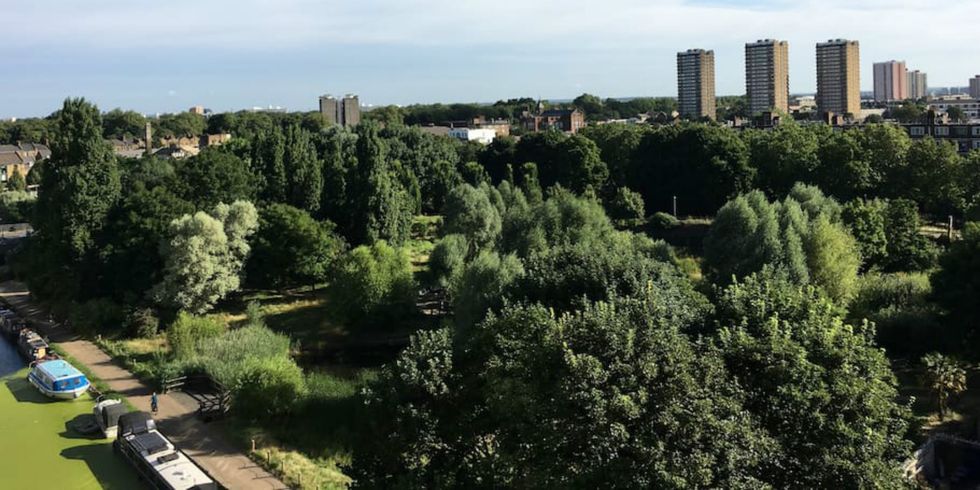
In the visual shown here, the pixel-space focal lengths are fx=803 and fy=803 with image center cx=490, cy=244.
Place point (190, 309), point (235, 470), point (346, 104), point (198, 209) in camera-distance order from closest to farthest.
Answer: point (235, 470)
point (190, 309)
point (198, 209)
point (346, 104)

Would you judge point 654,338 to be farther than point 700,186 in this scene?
No

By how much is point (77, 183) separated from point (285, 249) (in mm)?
8440

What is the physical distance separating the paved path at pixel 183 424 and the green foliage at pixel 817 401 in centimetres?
1111

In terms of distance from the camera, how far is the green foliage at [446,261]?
32156mm

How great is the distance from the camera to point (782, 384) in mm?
12289

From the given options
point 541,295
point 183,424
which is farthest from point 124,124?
point 541,295

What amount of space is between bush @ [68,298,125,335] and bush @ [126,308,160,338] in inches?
21.1

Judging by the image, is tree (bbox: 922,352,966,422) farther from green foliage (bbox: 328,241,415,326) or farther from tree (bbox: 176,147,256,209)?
tree (bbox: 176,147,256,209)

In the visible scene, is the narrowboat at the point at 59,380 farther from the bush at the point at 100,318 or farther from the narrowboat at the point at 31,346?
the bush at the point at 100,318

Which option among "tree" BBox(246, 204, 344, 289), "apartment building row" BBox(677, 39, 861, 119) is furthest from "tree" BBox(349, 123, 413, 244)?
"apartment building row" BBox(677, 39, 861, 119)

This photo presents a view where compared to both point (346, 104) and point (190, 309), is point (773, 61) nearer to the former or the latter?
point (346, 104)

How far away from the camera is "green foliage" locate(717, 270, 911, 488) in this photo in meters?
11.5

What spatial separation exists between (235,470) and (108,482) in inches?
123

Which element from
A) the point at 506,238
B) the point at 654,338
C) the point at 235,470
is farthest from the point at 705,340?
the point at 506,238
